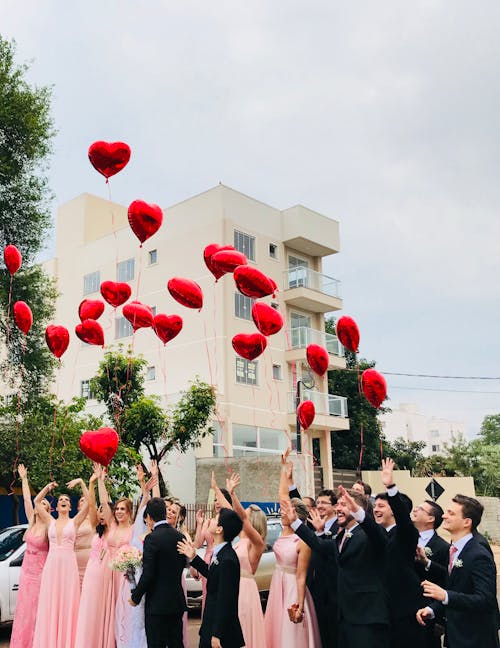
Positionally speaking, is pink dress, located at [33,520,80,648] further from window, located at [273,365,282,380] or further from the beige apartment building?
window, located at [273,365,282,380]

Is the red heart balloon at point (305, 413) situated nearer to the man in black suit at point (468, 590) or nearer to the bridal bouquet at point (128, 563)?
the bridal bouquet at point (128, 563)

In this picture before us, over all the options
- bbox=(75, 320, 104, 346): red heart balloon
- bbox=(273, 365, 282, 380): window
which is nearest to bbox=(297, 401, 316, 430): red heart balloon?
bbox=(75, 320, 104, 346): red heart balloon

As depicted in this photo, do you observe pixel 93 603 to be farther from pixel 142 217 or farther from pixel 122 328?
pixel 122 328

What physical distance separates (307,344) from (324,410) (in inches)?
123

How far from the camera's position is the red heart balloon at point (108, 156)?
1033 cm

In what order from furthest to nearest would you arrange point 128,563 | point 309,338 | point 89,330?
point 309,338 → point 89,330 → point 128,563

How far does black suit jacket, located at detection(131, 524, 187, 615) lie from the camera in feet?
21.5

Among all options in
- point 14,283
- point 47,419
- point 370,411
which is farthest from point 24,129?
point 370,411

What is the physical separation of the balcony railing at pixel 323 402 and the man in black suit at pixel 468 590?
25.1m

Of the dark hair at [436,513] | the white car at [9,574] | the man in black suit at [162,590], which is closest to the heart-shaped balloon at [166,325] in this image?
the white car at [9,574]

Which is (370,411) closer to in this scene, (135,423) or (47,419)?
(135,423)

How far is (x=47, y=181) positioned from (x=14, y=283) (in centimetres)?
305

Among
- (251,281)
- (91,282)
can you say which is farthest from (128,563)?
(91,282)

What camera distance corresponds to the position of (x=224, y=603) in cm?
616
